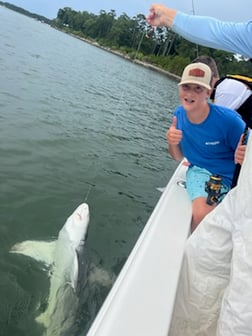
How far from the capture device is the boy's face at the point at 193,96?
3734mm

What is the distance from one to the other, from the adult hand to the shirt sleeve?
54mm

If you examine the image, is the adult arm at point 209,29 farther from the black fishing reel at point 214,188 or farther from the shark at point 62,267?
the shark at point 62,267

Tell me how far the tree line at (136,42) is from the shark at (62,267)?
3532cm

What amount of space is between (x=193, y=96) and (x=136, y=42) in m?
81.3

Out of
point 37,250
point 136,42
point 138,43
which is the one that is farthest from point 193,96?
point 136,42

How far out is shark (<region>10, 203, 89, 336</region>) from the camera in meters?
3.43

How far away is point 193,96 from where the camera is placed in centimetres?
380

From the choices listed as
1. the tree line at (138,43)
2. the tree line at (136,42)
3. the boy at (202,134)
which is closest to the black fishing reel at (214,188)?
the boy at (202,134)

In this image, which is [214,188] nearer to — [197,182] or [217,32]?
[197,182]

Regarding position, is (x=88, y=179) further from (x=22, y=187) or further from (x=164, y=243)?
(x=164, y=243)

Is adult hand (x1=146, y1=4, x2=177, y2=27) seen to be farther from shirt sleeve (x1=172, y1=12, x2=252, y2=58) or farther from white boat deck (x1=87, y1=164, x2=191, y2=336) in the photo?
white boat deck (x1=87, y1=164, x2=191, y2=336)

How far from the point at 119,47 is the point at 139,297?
85.1m

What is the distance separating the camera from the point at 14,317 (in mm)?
3455

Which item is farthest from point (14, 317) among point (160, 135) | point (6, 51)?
point (6, 51)
